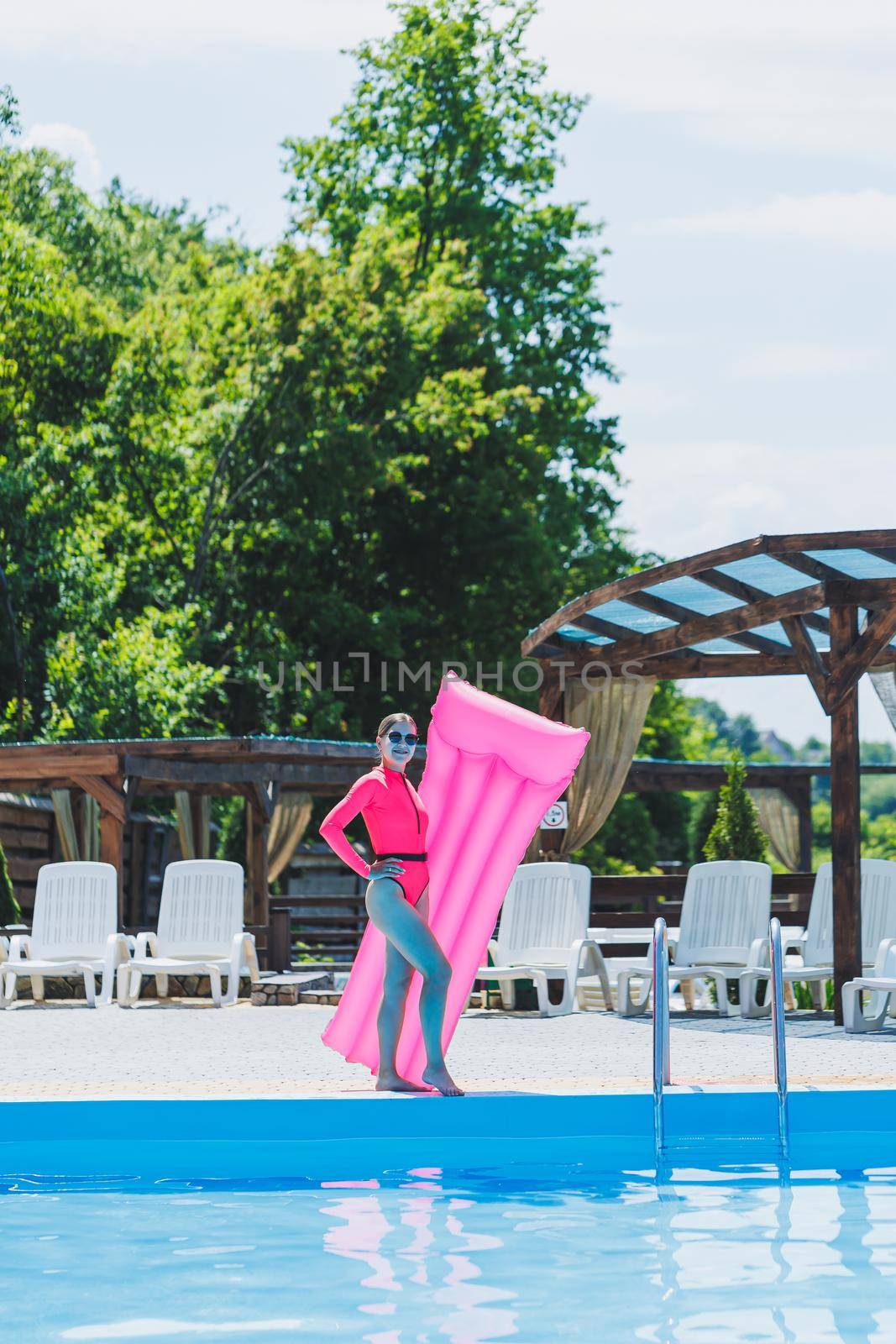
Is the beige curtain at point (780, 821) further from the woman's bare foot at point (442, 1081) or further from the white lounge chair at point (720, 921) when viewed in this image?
the woman's bare foot at point (442, 1081)

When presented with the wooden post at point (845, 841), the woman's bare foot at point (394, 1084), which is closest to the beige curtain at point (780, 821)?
the wooden post at point (845, 841)

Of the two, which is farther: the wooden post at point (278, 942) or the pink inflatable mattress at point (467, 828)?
the wooden post at point (278, 942)

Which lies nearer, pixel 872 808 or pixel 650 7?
pixel 650 7

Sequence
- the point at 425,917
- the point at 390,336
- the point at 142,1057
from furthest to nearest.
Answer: the point at 390,336, the point at 142,1057, the point at 425,917

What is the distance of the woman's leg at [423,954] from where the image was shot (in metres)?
6.81

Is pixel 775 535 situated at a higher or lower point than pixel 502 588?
lower

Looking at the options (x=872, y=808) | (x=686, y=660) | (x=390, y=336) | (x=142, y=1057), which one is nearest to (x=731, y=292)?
(x=390, y=336)

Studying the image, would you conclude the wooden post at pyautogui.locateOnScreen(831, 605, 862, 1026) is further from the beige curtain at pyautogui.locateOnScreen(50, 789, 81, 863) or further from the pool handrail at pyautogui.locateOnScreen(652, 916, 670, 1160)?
the beige curtain at pyautogui.locateOnScreen(50, 789, 81, 863)

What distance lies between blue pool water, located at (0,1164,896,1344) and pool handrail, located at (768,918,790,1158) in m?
0.27

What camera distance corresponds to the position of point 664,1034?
6559mm

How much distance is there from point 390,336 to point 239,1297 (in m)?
23.2

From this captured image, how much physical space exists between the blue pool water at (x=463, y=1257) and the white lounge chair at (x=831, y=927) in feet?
14.3

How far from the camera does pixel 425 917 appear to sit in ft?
23.1

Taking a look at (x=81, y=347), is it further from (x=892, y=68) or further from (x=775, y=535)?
(x=775, y=535)
